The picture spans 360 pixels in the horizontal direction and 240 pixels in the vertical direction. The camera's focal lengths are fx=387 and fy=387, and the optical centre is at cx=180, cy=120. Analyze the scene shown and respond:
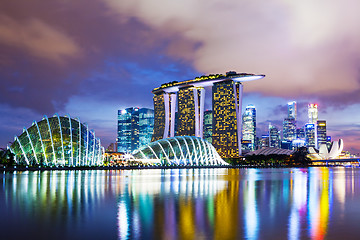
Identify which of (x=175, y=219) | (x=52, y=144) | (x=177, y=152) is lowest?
(x=177, y=152)

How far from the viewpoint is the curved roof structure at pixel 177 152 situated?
143000mm

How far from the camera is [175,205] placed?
22.3 metres

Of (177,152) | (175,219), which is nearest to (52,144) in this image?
(177,152)

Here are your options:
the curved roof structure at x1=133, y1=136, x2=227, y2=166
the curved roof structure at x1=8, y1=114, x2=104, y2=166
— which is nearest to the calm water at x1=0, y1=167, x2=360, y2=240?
the curved roof structure at x1=8, y1=114, x2=104, y2=166

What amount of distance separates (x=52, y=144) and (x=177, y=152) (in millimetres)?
61376

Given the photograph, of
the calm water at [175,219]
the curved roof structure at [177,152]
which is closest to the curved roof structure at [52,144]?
the curved roof structure at [177,152]

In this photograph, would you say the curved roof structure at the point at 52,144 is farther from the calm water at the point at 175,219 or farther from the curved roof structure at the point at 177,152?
the calm water at the point at 175,219

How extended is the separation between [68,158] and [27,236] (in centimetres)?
8873

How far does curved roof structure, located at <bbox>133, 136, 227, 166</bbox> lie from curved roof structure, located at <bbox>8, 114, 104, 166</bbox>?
140 ft

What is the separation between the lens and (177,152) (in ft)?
484

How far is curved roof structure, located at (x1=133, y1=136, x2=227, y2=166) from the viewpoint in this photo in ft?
469

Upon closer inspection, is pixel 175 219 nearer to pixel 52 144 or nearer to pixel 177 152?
pixel 52 144

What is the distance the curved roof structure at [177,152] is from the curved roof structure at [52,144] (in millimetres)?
42569

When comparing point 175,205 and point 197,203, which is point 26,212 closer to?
point 175,205
